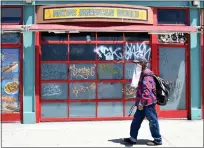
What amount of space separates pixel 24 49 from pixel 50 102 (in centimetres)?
152

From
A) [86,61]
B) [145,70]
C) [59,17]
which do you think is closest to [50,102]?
[86,61]

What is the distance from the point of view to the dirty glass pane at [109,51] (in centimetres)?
977

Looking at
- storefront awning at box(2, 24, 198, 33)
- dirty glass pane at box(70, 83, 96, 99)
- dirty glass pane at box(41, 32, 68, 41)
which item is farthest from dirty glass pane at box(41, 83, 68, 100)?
storefront awning at box(2, 24, 198, 33)

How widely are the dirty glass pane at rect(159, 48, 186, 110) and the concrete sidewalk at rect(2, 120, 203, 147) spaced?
564 mm

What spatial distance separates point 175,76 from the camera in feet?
33.0

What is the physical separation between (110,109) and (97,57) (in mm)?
1414

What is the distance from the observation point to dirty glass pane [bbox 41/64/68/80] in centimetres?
972

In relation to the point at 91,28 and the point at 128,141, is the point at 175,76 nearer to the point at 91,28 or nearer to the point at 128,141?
the point at 91,28

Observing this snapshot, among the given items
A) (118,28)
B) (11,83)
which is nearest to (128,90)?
(118,28)

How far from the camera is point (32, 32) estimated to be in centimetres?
952

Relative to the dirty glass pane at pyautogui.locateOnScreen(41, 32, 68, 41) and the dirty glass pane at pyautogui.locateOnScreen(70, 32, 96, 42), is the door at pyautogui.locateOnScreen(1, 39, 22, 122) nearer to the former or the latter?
the dirty glass pane at pyautogui.locateOnScreen(41, 32, 68, 41)

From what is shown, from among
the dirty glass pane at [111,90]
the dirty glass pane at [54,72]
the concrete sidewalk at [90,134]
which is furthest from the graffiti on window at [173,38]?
the dirty glass pane at [54,72]

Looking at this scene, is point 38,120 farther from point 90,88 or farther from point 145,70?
point 145,70

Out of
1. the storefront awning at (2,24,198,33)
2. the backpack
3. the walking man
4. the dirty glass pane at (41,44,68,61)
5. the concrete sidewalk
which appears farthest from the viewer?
the dirty glass pane at (41,44,68,61)
